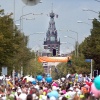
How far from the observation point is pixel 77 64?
94812 mm

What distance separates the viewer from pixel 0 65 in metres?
52.2

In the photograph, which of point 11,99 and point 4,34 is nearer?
point 11,99

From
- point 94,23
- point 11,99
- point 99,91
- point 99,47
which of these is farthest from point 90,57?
point 99,91

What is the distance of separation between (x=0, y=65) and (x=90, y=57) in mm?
23003

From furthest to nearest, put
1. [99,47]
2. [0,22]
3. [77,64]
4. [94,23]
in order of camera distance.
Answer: [77,64], [94,23], [99,47], [0,22]

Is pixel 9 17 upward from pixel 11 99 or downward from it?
upward

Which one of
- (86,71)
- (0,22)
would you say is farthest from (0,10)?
(86,71)

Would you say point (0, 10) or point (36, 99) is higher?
point (0, 10)

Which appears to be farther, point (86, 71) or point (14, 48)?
point (86, 71)

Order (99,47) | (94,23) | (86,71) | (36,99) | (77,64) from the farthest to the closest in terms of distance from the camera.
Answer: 1. (77,64)
2. (86,71)
3. (94,23)
4. (99,47)
5. (36,99)

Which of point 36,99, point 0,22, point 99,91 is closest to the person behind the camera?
point 99,91

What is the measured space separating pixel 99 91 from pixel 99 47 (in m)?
45.1

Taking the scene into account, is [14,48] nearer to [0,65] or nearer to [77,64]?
[0,65]

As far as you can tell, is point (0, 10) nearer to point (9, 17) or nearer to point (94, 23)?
point (9, 17)
